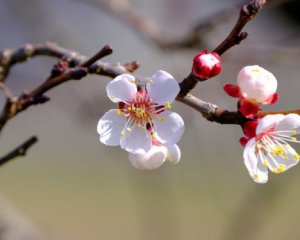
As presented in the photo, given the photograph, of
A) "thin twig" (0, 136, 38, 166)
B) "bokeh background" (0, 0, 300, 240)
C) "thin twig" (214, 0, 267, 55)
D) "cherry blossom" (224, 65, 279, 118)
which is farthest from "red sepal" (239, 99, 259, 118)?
"bokeh background" (0, 0, 300, 240)

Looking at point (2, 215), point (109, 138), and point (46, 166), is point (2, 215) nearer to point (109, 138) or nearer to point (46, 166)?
point (109, 138)

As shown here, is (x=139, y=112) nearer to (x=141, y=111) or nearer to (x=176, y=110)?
(x=141, y=111)

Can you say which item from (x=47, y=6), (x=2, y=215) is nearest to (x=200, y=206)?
(x=47, y=6)

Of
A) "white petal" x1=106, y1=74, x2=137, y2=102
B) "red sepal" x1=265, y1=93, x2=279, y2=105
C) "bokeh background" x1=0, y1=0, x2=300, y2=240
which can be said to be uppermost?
"bokeh background" x1=0, y1=0, x2=300, y2=240

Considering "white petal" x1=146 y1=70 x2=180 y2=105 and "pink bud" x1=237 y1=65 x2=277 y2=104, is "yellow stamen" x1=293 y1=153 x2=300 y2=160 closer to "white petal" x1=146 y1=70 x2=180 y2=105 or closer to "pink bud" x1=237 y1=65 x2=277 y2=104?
"pink bud" x1=237 y1=65 x2=277 y2=104

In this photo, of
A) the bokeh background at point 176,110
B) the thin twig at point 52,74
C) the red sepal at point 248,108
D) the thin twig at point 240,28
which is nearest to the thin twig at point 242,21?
the thin twig at point 240,28

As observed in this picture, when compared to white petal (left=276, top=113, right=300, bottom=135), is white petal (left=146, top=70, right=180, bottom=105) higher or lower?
higher
